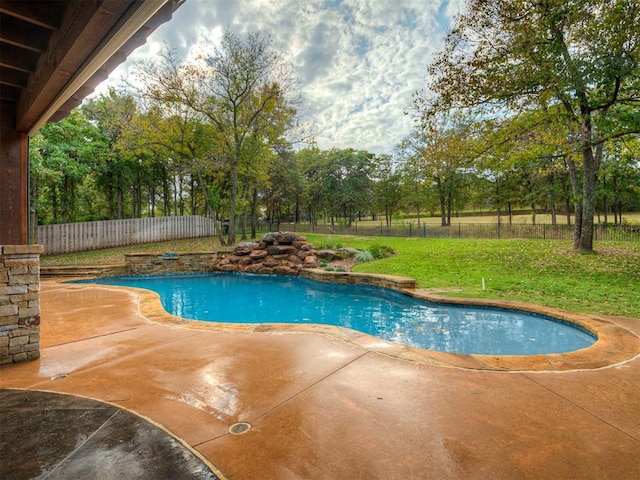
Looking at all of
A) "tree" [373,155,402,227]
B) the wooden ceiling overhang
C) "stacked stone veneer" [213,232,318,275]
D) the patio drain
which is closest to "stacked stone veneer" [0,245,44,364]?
the wooden ceiling overhang

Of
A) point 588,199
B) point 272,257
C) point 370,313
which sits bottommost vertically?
point 370,313

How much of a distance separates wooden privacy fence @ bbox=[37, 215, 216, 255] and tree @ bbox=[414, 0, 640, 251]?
→ 11728 mm

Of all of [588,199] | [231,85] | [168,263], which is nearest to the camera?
[588,199]

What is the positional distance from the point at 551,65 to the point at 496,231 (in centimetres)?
1262

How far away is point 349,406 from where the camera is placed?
6.87 ft

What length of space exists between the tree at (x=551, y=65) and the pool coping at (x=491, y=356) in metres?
5.52

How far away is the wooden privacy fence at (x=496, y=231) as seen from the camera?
44.7 feet

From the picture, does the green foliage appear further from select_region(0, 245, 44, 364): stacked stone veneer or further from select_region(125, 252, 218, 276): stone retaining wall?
select_region(0, 245, 44, 364): stacked stone veneer

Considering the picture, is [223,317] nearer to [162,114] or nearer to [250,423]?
[250,423]

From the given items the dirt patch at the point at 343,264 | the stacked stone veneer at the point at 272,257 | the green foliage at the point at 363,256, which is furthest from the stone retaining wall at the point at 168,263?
the green foliage at the point at 363,256

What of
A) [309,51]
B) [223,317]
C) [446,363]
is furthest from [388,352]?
[309,51]

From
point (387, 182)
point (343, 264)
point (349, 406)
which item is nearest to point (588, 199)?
point (343, 264)

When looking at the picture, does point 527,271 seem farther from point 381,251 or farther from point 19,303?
point 19,303

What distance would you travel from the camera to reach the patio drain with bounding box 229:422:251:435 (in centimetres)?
182
